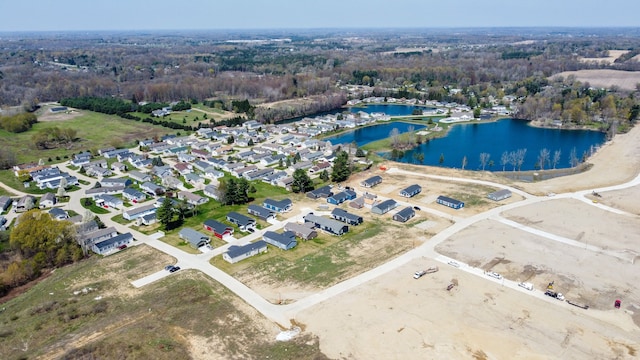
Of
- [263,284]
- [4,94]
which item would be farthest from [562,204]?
[4,94]

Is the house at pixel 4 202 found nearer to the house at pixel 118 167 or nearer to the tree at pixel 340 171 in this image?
the house at pixel 118 167

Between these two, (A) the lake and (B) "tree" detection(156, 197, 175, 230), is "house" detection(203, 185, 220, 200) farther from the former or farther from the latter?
(A) the lake

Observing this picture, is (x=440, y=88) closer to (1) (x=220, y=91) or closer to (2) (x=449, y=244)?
(1) (x=220, y=91)

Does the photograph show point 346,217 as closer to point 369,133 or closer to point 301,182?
point 301,182

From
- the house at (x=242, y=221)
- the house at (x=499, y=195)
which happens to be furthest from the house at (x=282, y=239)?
the house at (x=499, y=195)

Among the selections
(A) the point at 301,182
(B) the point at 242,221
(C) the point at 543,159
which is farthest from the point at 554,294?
(C) the point at 543,159

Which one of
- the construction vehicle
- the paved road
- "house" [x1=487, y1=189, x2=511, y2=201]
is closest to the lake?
"house" [x1=487, y1=189, x2=511, y2=201]
